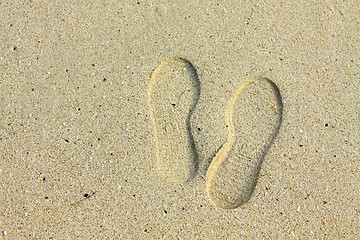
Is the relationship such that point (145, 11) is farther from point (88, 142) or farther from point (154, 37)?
point (88, 142)

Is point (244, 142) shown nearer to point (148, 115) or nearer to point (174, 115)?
point (174, 115)

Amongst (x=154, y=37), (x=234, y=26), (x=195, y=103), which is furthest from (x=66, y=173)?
(x=234, y=26)

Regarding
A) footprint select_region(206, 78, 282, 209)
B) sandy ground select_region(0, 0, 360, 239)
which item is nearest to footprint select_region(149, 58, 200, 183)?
sandy ground select_region(0, 0, 360, 239)

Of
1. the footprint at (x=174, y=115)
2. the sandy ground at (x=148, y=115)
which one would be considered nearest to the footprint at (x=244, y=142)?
the sandy ground at (x=148, y=115)

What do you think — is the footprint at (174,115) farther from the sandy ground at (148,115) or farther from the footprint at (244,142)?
the footprint at (244,142)

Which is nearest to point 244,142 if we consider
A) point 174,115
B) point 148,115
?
point 174,115

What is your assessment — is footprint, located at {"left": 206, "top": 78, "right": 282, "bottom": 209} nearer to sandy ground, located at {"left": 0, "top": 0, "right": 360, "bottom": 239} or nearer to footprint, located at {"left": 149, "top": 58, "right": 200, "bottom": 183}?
sandy ground, located at {"left": 0, "top": 0, "right": 360, "bottom": 239}
